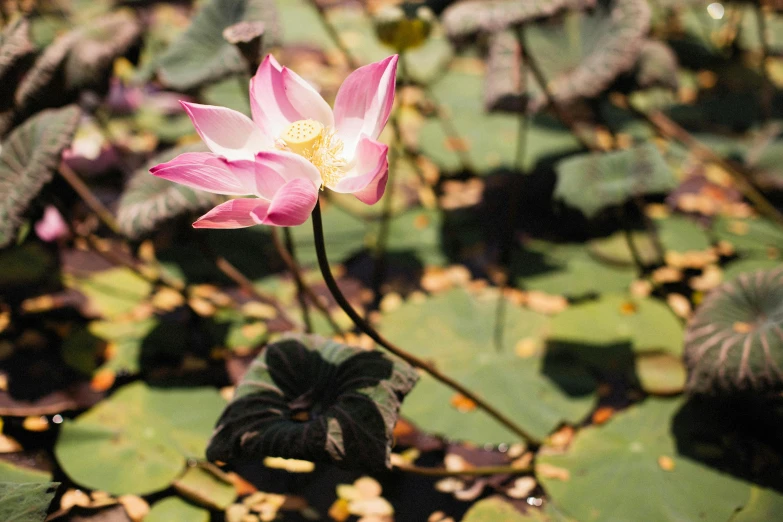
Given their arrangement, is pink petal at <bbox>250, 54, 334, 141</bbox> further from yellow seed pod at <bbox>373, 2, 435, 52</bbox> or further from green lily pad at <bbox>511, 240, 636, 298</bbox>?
green lily pad at <bbox>511, 240, 636, 298</bbox>

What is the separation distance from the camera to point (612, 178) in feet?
6.17

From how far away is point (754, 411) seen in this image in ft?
5.63

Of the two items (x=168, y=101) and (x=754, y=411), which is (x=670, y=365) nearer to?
(x=754, y=411)

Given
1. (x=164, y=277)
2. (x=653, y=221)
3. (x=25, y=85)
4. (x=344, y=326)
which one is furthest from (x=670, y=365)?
(x=25, y=85)

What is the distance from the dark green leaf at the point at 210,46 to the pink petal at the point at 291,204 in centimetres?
102

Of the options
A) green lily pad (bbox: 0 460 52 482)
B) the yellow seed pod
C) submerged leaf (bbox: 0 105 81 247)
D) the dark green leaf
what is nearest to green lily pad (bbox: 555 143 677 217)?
the yellow seed pod

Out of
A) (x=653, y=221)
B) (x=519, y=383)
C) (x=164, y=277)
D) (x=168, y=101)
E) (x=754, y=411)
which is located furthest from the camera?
(x=168, y=101)

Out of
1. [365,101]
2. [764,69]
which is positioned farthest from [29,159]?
[764,69]

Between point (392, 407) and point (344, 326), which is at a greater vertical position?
point (392, 407)

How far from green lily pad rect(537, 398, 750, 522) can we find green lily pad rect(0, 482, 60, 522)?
1.16m

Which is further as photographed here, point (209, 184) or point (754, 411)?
point (754, 411)

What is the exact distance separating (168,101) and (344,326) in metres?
1.79

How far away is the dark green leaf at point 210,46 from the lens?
Result: 185 centimetres

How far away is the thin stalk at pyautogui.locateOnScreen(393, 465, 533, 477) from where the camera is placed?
1.63 meters
